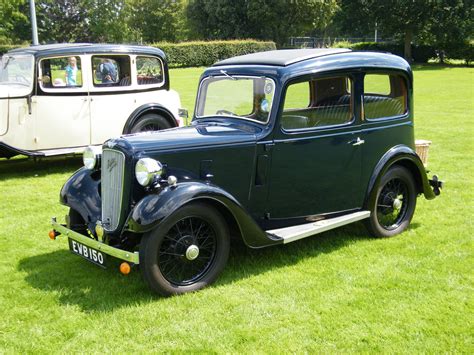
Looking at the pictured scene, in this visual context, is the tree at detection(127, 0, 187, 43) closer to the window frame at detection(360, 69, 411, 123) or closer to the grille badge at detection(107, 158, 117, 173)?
the window frame at detection(360, 69, 411, 123)

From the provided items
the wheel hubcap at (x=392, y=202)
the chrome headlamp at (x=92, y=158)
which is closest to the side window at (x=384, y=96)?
the wheel hubcap at (x=392, y=202)

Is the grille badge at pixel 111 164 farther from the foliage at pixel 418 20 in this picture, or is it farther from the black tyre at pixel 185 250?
the foliage at pixel 418 20

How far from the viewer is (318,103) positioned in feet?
16.7

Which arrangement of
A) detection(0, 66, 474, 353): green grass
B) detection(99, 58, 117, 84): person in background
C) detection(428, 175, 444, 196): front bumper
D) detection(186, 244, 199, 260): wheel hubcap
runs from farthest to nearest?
detection(99, 58, 117, 84): person in background, detection(428, 175, 444, 196): front bumper, detection(186, 244, 199, 260): wheel hubcap, detection(0, 66, 474, 353): green grass

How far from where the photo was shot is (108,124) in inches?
348

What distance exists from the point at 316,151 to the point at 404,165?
1.30 m

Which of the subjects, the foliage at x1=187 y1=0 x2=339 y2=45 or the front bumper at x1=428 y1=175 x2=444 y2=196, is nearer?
the front bumper at x1=428 y1=175 x2=444 y2=196

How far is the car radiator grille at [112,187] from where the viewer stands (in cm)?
425

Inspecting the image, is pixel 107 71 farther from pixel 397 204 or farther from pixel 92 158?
pixel 397 204

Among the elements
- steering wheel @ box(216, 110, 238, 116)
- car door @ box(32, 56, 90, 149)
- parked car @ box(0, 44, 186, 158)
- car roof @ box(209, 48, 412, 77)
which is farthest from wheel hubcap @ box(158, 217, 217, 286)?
car door @ box(32, 56, 90, 149)

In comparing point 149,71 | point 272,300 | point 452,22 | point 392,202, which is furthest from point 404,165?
point 452,22

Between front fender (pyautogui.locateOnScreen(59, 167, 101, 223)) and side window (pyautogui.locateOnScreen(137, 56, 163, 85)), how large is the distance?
4.52 meters

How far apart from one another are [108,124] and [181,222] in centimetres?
516

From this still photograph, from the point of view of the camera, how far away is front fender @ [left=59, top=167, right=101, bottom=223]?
15.2ft
